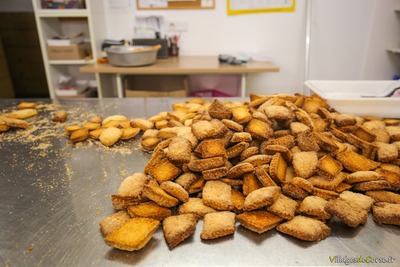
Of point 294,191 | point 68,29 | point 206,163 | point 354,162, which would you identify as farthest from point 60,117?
point 68,29

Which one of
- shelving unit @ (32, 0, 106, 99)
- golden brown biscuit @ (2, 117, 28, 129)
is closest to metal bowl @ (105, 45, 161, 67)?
shelving unit @ (32, 0, 106, 99)

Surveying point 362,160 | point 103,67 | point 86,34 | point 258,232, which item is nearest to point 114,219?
point 258,232

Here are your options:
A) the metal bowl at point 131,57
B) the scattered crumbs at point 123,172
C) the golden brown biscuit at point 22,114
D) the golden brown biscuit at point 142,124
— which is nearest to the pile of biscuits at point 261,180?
the scattered crumbs at point 123,172

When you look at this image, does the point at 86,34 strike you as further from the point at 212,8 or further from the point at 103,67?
the point at 212,8

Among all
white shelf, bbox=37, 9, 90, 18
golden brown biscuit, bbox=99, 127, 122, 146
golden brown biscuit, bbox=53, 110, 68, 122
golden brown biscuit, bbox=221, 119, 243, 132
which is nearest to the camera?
golden brown biscuit, bbox=221, 119, 243, 132

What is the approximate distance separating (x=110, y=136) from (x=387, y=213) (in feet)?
3.20

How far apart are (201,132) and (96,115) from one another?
0.81 meters

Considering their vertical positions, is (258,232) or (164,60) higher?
(164,60)

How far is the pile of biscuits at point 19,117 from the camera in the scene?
4.35ft

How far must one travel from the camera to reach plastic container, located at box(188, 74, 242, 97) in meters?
3.34

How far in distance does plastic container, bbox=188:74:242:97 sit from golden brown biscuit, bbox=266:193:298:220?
262 cm

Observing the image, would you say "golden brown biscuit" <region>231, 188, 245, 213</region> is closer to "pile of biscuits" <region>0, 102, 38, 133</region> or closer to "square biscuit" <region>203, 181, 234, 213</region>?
"square biscuit" <region>203, 181, 234, 213</region>

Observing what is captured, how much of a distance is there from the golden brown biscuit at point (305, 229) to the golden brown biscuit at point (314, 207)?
0.02 metres

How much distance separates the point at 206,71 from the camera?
252 centimetres
